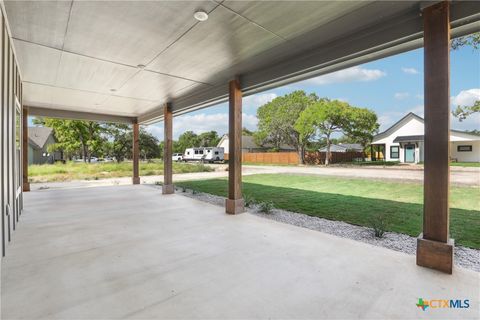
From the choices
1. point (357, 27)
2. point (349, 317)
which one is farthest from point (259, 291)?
point (357, 27)

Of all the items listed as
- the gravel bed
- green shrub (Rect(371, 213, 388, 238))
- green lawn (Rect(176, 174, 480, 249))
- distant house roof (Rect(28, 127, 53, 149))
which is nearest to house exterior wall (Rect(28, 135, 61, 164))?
distant house roof (Rect(28, 127, 53, 149))

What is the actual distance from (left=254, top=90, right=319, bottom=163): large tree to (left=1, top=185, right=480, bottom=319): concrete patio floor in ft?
63.2

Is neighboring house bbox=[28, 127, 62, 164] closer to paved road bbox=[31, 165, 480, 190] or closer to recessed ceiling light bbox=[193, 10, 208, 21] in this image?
paved road bbox=[31, 165, 480, 190]

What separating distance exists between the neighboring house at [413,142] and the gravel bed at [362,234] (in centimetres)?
2031

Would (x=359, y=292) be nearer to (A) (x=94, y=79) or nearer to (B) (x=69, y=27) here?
(B) (x=69, y=27)

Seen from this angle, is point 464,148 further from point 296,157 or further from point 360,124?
point 296,157

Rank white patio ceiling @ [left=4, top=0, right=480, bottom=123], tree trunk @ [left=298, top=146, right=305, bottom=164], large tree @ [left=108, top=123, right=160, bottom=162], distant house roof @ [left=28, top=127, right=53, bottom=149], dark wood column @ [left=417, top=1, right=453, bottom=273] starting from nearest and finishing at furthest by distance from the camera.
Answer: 1. dark wood column @ [left=417, top=1, right=453, bottom=273]
2. white patio ceiling @ [left=4, top=0, right=480, bottom=123]
3. distant house roof @ [left=28, top=127, right=53, bottom=149]
4. tree trunk @ [left=298, top=146, right=305, bottom=164]
5. large tree @ [left=108, top=123, right=160, bottom=162]

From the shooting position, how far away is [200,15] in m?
2.85

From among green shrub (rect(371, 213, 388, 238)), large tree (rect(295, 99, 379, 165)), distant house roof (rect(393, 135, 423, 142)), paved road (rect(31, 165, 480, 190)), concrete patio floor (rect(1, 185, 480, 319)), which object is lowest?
concrete patio floor (rect(1, 185, 480, 319))

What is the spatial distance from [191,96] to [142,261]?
4908 millimetres

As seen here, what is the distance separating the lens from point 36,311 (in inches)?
74.2

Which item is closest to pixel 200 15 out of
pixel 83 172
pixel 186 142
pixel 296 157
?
pixel 83 172

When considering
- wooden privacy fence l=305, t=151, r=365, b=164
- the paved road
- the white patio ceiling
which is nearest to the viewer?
the white patio ceiling

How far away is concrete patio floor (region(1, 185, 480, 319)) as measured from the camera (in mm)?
1933
